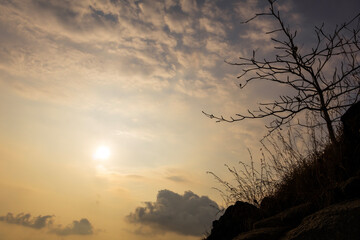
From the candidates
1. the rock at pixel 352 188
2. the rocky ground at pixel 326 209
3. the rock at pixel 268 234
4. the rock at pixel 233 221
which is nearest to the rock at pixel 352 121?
the rocky ground at pixel 326 209

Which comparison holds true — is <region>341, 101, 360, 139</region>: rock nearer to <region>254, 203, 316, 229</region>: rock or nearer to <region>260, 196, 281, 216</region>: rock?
<region>254, 203, 316, 229</region>: rock

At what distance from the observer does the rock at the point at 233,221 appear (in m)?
4.16

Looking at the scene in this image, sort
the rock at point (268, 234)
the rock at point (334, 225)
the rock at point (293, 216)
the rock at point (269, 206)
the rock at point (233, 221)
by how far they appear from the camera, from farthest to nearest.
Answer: the rock at point (233, 221), the rock at point (269, 206), the rock at point (293, 216), the rock at point (268, 234), the rock at point (334, 225)

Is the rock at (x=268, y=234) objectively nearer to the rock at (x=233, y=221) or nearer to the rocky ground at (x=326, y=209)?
the rocky ground at (x=326, y=209)

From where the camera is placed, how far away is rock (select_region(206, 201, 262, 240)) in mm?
4160

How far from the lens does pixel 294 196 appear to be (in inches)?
135

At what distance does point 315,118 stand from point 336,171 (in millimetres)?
1023

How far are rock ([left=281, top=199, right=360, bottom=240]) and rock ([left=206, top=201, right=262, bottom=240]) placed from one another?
184 centimetres

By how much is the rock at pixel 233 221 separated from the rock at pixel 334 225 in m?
1.84

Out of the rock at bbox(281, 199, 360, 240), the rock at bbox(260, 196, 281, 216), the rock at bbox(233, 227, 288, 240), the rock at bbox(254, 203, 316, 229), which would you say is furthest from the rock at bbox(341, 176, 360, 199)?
the rock at bbox(260, 196, 281, 216)

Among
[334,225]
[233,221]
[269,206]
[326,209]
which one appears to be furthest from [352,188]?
[233,221]

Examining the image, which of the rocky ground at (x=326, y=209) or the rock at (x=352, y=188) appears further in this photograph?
the rock at (x=352, y=188)

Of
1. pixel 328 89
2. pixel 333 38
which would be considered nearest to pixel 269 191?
pixel 328 89

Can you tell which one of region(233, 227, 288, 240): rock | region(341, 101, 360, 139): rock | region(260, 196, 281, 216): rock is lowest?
region(233, 227, 288, 240): rock
